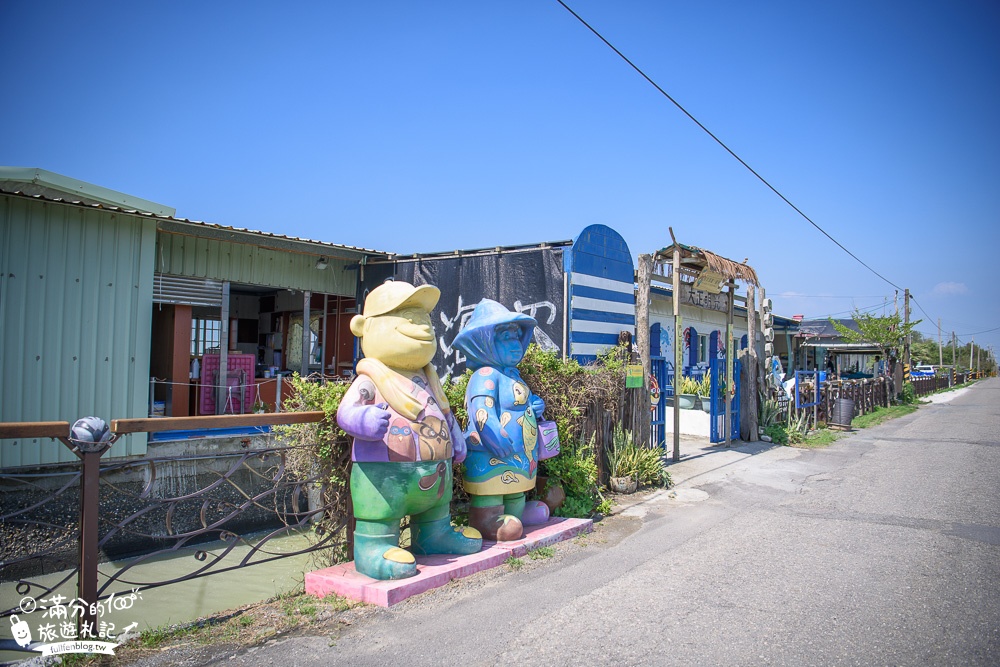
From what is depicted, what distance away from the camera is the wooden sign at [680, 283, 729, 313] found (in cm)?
1155

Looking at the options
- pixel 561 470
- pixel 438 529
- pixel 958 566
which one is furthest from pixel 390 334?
pixel 958 566

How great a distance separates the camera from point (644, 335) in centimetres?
988

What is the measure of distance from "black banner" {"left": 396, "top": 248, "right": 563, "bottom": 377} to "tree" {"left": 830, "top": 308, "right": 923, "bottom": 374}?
72.1 feet

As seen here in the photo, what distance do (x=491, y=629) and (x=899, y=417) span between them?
2131 cm

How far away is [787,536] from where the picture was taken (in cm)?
614

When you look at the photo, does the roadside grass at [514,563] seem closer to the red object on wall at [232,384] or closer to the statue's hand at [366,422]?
the statue's hand at [366,422]

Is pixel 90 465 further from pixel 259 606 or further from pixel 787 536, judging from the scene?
pixel 787 536

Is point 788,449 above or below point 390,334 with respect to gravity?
below

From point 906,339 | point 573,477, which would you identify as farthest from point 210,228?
point 906,339

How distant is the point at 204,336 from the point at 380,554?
11.6 meters

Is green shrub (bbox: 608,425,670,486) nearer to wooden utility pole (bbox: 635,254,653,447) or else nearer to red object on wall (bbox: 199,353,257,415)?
wooden utility pole (bbox: 635,254,653,447)

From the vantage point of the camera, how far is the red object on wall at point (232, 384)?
12.3m

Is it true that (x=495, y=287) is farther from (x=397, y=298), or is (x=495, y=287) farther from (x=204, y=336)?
(x=204, y=336)

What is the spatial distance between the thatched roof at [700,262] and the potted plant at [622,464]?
4080mm
